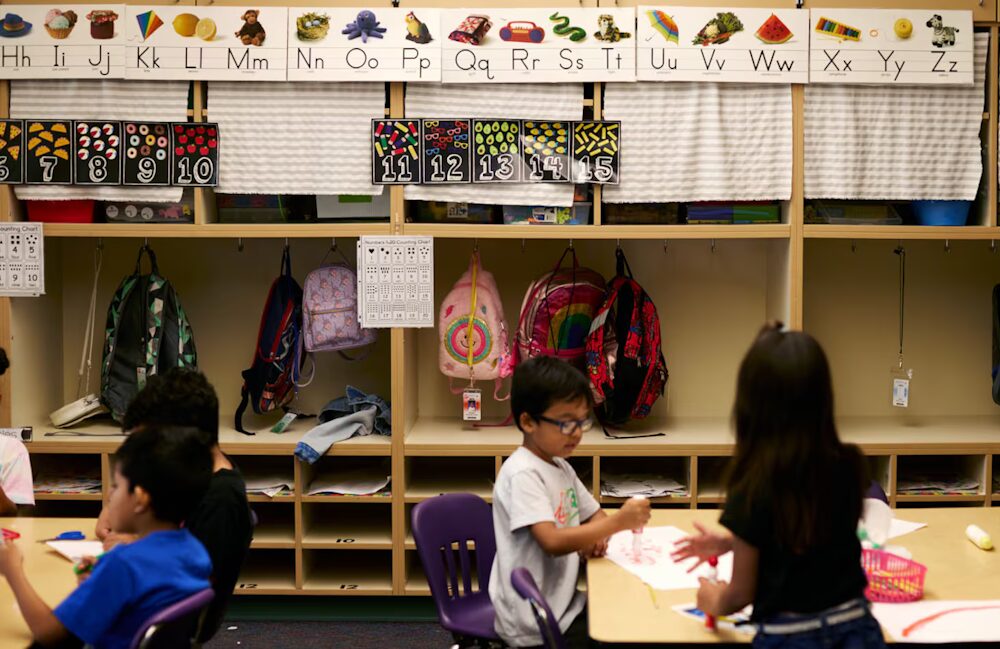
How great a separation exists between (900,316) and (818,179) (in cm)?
93

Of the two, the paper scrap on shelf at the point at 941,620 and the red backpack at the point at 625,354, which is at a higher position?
the red backpack at the point at 625,354

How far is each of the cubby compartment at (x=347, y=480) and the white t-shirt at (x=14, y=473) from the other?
1012 mm

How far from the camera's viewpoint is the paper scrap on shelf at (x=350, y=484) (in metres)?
3.78

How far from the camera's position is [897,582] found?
2.10 metres

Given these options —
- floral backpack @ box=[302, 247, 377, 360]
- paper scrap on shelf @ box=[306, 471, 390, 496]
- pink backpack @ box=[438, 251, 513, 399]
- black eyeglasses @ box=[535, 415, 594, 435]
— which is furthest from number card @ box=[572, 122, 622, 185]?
black eyeglasses @ box=[535, 415, 594, 435]

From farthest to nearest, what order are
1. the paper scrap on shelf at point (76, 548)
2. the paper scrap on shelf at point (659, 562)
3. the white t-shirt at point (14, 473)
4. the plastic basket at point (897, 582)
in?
the white t-shirt at point (14, 473) → the paper scrap on shelf at point (76, 548) → the paper scrap on shelf at point (659, 562) → the plastic basket at point (897, 582)

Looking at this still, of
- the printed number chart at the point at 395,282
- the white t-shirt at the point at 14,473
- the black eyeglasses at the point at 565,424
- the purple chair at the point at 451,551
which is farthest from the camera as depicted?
the printed number chart at the point at 395,282

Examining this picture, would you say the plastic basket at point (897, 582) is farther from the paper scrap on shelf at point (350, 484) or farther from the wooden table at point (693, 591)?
the paper scrap on shelf at point (350, 484)

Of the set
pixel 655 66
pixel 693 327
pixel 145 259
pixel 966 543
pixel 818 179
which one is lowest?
pixel 966 543

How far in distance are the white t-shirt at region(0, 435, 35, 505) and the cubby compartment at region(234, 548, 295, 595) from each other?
948 mm

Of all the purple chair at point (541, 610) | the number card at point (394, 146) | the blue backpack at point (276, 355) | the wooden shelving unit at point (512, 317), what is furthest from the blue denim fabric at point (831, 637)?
the blue backpack at point (276, 355)

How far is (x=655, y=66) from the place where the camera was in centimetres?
370

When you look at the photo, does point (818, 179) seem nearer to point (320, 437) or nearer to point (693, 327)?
point (693, 327)

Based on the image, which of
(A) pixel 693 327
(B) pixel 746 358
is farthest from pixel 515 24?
(B) pixel 746 358
